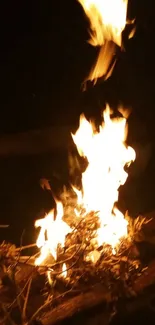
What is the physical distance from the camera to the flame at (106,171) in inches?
156

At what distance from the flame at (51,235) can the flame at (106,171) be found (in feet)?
0.65

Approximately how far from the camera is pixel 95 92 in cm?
547

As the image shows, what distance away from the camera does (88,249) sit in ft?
12.3

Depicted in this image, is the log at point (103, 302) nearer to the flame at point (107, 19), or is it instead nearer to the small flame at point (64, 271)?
the small flame at point (64, 271)

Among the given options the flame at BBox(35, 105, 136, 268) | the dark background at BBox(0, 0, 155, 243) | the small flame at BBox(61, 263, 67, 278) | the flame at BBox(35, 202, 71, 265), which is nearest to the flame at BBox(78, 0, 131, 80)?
the flame at BBox(35, 105, 136, 268)

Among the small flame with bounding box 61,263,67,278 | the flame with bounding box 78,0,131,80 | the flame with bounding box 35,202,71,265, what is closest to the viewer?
the small flame with bounding box 61,263,67,278

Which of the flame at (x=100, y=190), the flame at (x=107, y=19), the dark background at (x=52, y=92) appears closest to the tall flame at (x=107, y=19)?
the flame at (x=107, y=19)

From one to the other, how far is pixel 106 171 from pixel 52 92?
1.87m

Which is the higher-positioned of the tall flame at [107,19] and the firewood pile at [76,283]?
the tall flame at [107,19]

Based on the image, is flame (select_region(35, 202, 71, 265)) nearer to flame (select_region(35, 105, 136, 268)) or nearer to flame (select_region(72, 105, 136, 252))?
flame (select_region(35, 105, 136, 268))

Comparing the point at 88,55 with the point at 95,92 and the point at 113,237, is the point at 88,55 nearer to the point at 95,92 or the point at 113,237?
the point at 95,92

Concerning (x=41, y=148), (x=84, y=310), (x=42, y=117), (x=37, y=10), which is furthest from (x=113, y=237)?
(x=37, y=10)

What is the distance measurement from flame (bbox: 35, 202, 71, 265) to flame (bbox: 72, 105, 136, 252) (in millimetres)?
198

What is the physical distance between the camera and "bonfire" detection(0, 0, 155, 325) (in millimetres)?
3514
